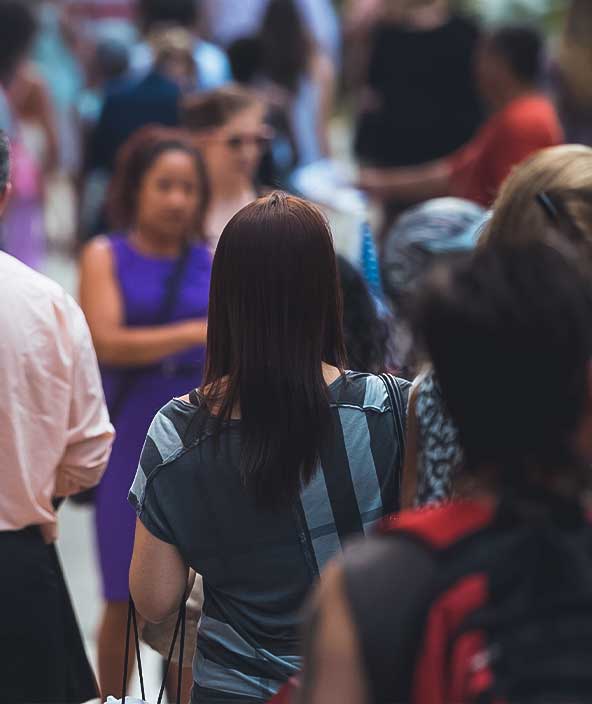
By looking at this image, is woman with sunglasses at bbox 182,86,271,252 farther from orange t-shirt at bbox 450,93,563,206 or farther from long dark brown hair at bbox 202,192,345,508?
long dark brown hair at bbox 202,192,345,508

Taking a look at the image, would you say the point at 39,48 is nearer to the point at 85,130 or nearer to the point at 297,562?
the point at 85,130

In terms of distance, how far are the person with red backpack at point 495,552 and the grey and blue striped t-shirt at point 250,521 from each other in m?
0.75

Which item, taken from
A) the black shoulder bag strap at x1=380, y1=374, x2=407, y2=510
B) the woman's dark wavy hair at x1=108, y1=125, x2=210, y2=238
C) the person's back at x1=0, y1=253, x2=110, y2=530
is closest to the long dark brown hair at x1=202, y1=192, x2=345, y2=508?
the black shoulder bag strap at x1=380, y1=374, x2=407, y2=510

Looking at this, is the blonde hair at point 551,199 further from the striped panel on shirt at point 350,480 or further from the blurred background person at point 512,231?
the striped panel on shirt at point 350,480

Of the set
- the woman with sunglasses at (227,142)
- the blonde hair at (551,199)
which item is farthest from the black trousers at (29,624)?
the woman with sunglasses at (227,142)

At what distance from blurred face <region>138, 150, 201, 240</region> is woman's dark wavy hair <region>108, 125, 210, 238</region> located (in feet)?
0.07

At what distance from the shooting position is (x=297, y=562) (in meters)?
2.52

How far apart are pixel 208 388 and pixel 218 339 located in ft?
0.29

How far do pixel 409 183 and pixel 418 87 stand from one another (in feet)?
2.03

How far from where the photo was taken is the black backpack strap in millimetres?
1687

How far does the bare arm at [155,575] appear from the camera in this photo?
2.52m

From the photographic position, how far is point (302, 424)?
2.51 m

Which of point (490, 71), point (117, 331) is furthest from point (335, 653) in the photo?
point (490, 71)

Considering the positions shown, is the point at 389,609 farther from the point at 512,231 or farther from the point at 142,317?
the point at 142,317
